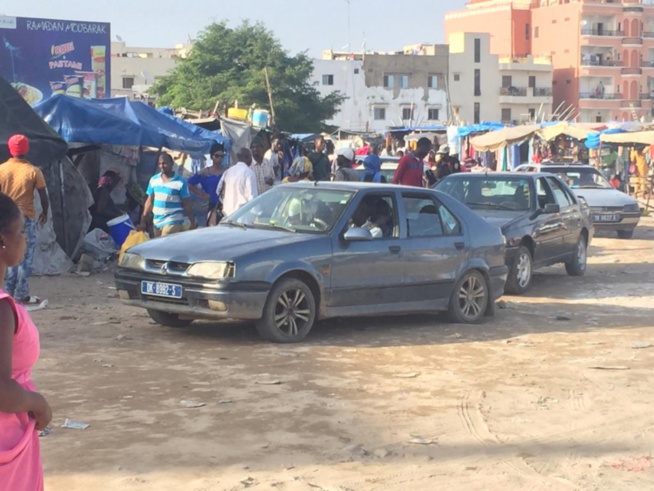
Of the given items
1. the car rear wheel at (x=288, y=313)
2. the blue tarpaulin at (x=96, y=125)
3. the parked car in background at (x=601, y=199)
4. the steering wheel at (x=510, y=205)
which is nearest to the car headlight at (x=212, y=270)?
the car rear wheel at (x=288, y=313)

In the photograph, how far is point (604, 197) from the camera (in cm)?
2158

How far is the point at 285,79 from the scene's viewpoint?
2362 inches

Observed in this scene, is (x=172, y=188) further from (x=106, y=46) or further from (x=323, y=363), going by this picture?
(x=106, y=46)

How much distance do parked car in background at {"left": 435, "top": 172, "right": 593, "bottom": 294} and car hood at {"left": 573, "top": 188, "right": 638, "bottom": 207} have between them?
635 cm

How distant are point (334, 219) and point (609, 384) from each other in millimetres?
3164

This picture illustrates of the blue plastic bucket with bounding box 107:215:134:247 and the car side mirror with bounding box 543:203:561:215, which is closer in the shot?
the car side mirror with bounding box 543:203:561:215

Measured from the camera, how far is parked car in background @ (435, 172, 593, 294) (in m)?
13.5

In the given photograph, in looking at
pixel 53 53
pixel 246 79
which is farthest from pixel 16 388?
pixel 246 79

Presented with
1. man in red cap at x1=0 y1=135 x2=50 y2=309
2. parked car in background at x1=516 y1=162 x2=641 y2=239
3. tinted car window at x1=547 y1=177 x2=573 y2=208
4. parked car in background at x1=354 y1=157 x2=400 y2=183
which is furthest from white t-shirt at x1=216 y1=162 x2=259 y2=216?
parked car in background at x1=516 y1=162 x2=641 y2=239

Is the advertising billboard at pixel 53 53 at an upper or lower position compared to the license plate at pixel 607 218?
upper

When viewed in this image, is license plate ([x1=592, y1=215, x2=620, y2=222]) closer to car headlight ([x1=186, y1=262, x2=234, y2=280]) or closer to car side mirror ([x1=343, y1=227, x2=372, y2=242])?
car side mirror ([x1=343, y1=227, x2=372, y2=242])

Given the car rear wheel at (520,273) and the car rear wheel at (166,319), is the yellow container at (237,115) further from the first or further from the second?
the car rear wheel at (166,319)

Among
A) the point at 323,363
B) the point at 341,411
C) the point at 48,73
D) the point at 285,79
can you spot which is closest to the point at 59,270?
the point at 323,363

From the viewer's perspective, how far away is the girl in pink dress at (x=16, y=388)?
2.95m
